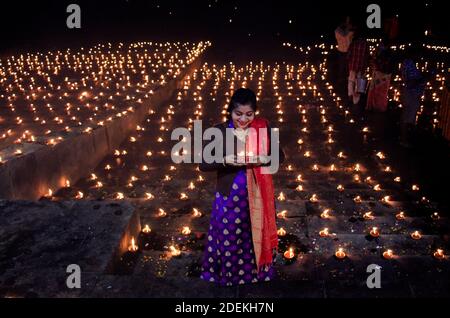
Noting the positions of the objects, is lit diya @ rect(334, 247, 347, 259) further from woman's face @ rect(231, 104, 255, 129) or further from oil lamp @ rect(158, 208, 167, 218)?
oil lamp @ rect(158, 208, 167, 218)

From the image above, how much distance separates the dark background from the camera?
2255 cm

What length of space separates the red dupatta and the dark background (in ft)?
62.1

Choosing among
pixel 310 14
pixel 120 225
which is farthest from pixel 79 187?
pixel 310 14

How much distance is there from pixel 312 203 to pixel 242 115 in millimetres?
3087

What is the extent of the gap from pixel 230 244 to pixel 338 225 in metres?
2.25

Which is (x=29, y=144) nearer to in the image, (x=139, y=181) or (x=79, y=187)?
(x=79, y=187)

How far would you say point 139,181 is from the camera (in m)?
7.11

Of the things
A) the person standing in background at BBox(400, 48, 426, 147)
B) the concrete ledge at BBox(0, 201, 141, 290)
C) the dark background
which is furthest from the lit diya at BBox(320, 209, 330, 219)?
the dark background

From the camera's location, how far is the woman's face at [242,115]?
3.37 m

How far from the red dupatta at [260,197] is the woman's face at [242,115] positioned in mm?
117

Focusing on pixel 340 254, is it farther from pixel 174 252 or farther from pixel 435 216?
pixel 435 216

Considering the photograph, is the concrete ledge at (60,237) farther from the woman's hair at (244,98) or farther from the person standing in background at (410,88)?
the person standing in background at (410,88)

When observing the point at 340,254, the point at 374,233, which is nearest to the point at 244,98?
the point at 340,254

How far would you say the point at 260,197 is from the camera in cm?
355
